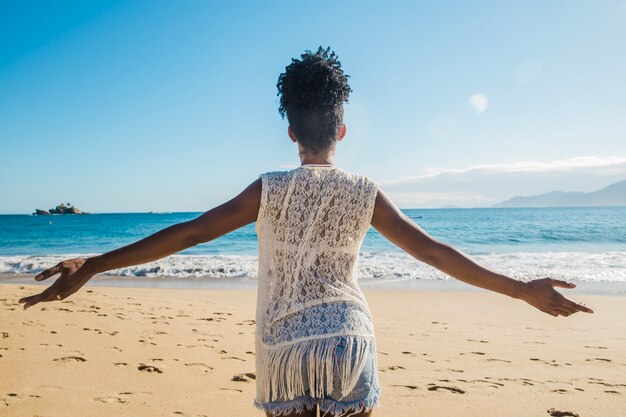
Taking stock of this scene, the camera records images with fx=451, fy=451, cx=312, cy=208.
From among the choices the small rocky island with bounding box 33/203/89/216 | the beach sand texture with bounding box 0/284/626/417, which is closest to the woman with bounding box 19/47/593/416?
the beach sand texture with bounding box 0/284/626/417

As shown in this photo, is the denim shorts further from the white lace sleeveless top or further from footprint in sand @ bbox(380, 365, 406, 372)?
footprint in sand @ bbox(380, 365, 406, 372)

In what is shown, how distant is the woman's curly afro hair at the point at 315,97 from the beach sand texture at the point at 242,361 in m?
2.80

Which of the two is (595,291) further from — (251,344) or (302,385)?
(302,385)

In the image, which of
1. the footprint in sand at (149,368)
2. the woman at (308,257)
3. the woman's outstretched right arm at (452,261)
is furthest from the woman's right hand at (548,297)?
the footprint in sand at (149,368)

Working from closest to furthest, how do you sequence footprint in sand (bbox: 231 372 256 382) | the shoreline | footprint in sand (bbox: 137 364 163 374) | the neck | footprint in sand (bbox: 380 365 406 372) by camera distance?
the neck, footprint in sand (bbox: 231 372 256 382), footprint in sand (bbox: 137 364 163 374), footprint in sand (bbox: 380 365 406 372), the shoreline

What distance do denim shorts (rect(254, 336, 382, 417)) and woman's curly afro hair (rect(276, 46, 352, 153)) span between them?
→ 714mm

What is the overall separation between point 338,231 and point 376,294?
29.2 ft

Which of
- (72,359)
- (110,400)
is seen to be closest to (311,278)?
(110,400)

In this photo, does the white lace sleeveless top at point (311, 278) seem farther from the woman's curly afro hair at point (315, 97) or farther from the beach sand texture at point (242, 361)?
the beach sand texture at point (242, 361)

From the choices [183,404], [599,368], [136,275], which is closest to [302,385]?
[183,404]

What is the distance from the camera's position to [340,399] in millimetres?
1499

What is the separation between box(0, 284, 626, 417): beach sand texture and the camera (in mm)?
3738

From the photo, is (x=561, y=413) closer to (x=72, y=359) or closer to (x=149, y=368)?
(x=149, y=368)

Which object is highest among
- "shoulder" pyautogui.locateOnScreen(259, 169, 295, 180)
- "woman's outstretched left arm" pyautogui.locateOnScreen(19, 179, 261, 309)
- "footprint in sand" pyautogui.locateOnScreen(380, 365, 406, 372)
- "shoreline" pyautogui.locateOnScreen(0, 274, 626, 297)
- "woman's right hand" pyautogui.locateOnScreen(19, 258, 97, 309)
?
"shoulder" pyautogui.locateOnScreen(259, 169, 295, 180)
